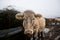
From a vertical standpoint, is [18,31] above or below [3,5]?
below

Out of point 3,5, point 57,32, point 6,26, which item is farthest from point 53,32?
point 3,5

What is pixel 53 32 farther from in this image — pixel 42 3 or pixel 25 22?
pixel 25 22

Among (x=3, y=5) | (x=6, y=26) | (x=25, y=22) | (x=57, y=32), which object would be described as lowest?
(x=57, y=32)

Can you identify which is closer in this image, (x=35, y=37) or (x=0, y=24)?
(x=35, y=37)

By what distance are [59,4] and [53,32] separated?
57cm

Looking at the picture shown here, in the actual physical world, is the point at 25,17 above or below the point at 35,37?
above

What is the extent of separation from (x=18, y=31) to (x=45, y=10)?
3.21 feet

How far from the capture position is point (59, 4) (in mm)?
2242

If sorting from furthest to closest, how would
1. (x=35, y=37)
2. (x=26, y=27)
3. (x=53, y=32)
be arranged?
(x=53, y=32)
(x=35, y=37)
(x=26, y=27)

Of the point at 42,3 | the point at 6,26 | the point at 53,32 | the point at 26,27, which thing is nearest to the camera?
the point at 26,27

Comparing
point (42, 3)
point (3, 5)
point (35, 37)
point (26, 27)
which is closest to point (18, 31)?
point (26, 27)

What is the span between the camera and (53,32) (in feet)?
6.27

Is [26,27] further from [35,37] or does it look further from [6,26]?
[6,26]

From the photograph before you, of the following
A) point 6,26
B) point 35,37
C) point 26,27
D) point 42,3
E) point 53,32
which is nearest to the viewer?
point 26,27
